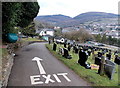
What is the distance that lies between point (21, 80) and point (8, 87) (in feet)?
2.75

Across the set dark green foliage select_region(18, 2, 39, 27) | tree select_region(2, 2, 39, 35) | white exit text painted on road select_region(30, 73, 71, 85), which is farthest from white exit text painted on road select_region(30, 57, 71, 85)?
dark green foliage select_region(18, 2, 39, 27)

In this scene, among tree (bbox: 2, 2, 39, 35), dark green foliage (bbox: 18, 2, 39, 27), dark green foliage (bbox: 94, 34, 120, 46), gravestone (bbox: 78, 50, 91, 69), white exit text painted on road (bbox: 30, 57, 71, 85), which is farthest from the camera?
dark green foliage (bbox: 94, 34, 120, 46)

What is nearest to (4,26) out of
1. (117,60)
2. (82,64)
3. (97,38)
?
(82,64)

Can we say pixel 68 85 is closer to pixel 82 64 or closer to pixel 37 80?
pixel 37 80

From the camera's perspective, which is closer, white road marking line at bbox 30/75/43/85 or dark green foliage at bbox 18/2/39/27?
white road marking line at bbox 30/75/43/85

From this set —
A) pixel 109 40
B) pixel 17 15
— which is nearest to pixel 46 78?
pixel 17 15

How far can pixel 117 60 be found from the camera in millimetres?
13586

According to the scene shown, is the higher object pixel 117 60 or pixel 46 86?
pixel 46 86

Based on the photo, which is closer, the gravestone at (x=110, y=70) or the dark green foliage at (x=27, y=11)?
the gravestone at (x=110, y=70)

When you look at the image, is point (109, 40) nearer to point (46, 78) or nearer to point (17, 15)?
point (17, 15)

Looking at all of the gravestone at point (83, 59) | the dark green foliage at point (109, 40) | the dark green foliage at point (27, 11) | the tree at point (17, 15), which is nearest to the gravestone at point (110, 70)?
the gravestone at point (83, 59)

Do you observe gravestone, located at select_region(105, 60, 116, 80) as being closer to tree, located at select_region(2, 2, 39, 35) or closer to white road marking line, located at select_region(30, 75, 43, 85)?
white road marking line, located at select_region(30, 75, 43, 85)

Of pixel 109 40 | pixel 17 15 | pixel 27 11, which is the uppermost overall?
pixel 27 11

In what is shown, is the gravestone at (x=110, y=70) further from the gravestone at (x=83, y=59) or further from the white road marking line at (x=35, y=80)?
the white road marking line at (x=35, y=80)
